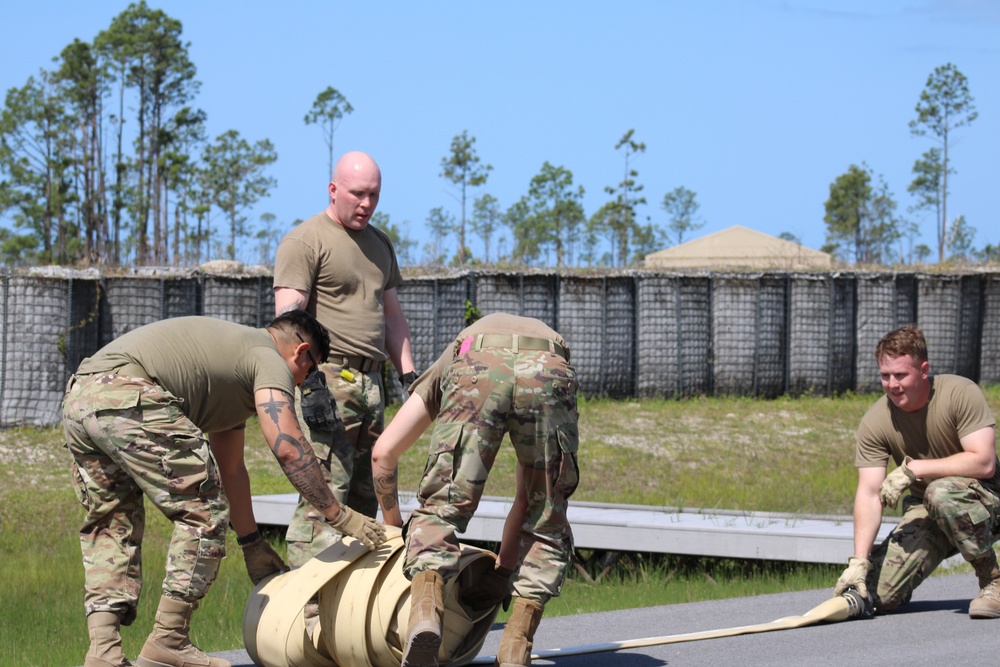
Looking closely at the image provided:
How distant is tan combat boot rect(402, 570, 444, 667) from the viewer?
14.2ft

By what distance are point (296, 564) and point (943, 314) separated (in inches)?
514

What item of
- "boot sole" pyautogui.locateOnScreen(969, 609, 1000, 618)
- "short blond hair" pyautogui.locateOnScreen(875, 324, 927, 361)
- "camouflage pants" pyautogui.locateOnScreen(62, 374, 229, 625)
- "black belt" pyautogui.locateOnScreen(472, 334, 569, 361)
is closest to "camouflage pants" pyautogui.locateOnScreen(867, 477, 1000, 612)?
"boot sole" pyautogui.locateOnScreen(969, 609, 1000, 618)

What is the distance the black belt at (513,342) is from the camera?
4.68 m

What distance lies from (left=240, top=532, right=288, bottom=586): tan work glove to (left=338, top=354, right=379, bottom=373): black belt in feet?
3.41

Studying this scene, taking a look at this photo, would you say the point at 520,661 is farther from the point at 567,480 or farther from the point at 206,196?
the point at 206,196

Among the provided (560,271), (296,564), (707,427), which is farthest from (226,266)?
(296,564)

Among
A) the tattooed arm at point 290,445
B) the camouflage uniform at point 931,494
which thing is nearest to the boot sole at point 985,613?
the camouflage uniform at point 931,494

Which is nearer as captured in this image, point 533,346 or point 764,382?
point 533,346

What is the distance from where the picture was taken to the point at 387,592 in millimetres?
4836

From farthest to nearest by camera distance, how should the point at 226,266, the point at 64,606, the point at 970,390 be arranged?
the point at 226,266 → the point at 64,606 → the point at 970,390

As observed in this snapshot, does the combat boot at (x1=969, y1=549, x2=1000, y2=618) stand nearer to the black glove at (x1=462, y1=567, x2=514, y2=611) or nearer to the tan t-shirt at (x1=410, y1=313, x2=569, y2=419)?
the black glove at (x1=462, y1=567, x2=514, y2=611)

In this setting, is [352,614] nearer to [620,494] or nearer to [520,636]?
[520,636]

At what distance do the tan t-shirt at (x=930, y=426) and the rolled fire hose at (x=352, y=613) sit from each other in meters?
2.43

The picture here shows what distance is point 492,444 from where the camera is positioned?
15.2 feet
